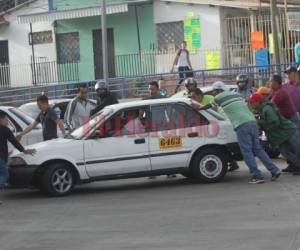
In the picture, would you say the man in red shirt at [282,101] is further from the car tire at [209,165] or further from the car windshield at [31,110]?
the car windshield at [31,110]

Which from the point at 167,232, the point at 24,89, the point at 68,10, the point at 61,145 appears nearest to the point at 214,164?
the point at 61,145

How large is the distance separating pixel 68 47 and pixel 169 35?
16.6ft

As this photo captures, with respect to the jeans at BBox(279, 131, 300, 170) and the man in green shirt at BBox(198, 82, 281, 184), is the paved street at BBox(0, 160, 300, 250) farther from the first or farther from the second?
the jeans at BBox(279, 131, 300, 170)

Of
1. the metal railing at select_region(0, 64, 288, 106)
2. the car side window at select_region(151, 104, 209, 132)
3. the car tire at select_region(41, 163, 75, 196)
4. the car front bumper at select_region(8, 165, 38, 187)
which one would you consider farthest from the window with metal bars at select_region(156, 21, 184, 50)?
the car front bumper at select_region(8, 165, 38, 187)

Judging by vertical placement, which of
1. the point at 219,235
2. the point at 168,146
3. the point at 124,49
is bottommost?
the point at 219,235

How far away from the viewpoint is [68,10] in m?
29.4

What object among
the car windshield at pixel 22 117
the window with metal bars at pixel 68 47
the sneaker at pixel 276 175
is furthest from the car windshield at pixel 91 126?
the window with metal bars at pixel 68 47

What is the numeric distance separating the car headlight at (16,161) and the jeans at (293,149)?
4.28m

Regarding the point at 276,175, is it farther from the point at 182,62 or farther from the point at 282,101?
the point at 182,62

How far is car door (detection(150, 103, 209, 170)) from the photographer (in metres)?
11.5

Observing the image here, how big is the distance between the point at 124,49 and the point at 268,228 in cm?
2197

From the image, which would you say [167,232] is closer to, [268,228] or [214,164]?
[268,228]

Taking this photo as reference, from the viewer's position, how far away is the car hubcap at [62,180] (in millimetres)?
11250

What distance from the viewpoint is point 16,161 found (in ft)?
37.0
